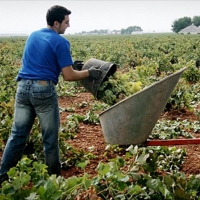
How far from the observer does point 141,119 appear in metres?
3.31

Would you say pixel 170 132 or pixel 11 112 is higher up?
pixel 11 112

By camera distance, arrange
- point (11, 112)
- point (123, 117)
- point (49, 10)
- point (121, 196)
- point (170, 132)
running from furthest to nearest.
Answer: point (170, 132)
point (11, 112)
point (49, 10)
point (123, 117)
point (121, 196)

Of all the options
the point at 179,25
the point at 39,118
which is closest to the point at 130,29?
the point at 179,25

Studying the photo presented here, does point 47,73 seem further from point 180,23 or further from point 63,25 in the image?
point 180,23

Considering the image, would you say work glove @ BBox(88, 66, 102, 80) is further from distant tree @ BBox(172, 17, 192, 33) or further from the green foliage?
distant tree @ BBox(172, 17, 192, 33)

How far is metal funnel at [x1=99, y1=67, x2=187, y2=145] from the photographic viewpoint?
314 cm

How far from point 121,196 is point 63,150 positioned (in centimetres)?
197

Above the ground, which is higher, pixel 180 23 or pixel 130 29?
pixel 180 23

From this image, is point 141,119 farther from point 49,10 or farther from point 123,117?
point 49,10

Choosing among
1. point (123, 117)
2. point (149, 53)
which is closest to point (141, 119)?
point (123, 117)

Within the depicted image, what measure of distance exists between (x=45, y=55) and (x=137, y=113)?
1.01 m

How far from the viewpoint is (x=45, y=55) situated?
3.53m

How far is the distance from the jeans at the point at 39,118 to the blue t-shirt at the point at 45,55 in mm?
78

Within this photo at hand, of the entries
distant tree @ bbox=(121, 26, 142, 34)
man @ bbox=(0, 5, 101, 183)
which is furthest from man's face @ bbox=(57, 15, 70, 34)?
distant tree @ bbox=(121, 26, 142, 34)
